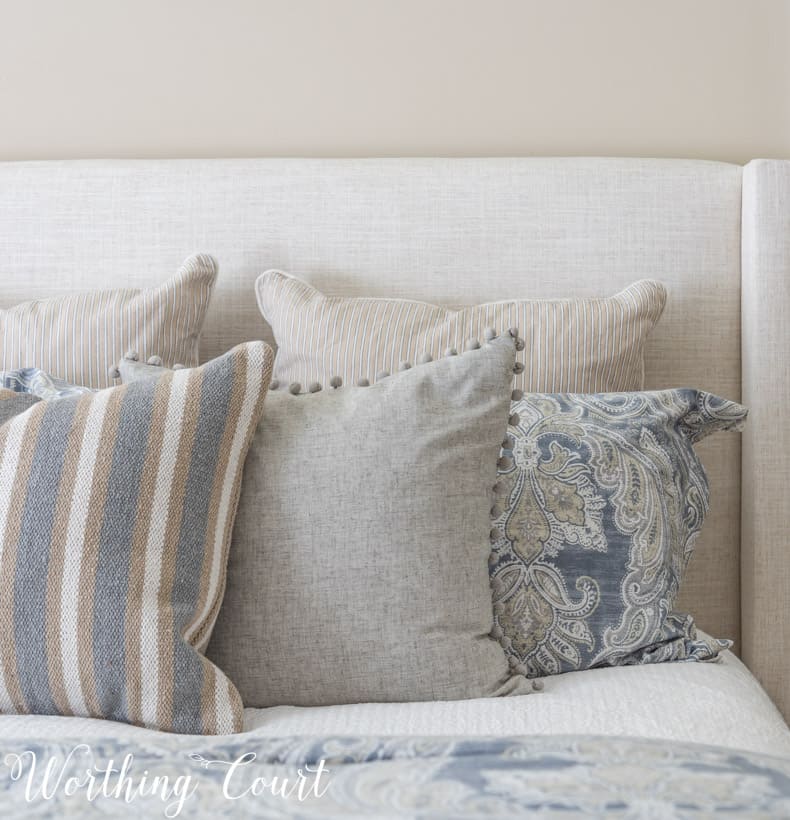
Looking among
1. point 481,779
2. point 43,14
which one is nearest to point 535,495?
point 481,779

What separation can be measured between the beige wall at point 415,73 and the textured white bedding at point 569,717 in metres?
0.98

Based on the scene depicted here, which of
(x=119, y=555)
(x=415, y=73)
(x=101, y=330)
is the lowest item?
(x=119, y=555)

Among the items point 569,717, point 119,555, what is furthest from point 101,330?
point 569,717

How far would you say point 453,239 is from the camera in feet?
4.99

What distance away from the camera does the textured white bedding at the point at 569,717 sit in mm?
949

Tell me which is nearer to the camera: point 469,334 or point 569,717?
point 569,717

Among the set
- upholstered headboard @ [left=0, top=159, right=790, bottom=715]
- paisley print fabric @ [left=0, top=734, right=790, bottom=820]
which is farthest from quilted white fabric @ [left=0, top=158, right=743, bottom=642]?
paisley print fabric @ [left=0, top=734, right=790, bottom=820]

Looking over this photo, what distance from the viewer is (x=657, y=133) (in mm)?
1659

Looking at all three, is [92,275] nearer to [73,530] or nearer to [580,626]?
[73,530]

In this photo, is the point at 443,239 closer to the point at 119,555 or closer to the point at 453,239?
the point at 453,239

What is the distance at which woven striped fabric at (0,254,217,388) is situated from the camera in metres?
1.39

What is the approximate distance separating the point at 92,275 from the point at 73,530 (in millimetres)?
696

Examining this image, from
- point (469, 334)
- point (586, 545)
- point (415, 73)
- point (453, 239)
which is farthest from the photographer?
point (415, 73)

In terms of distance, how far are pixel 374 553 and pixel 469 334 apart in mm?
470
